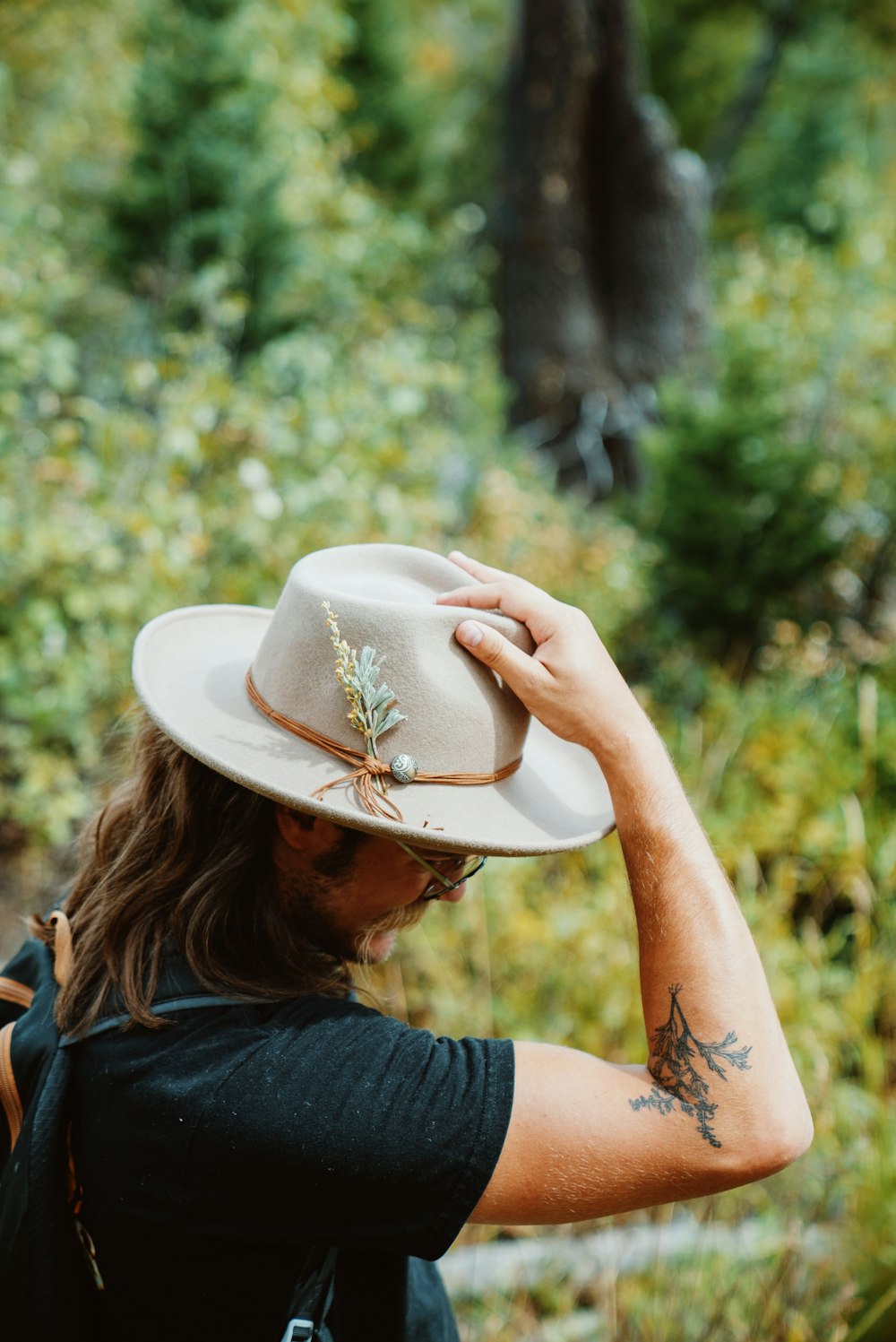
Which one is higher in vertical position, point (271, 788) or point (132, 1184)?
point (271, 788)

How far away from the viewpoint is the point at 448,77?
20.4m

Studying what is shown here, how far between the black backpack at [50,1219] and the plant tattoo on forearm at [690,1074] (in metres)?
0.47

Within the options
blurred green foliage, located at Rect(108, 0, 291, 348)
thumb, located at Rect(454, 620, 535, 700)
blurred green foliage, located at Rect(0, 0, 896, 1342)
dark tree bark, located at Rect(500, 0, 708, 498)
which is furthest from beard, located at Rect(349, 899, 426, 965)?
dark tree bark, located at Rect(500, 0, 708, 498)

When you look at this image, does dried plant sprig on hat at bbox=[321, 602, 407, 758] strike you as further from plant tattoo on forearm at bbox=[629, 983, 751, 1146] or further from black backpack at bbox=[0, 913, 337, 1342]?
plant tattoo on forearm at bbox=[629, 983, 751, 1146]

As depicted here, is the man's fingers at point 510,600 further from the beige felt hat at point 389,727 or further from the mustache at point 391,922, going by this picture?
the mustache at point 391,922

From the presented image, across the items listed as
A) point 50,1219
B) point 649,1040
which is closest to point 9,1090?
point 50,1219

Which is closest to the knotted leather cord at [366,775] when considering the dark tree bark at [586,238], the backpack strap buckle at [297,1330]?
the backpack strap buckle at [297,1330]

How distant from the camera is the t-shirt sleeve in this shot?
41.4 inches

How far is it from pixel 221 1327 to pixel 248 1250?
0.12 metres

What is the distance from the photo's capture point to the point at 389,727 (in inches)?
48.2

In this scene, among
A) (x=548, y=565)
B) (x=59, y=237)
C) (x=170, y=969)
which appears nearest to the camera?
(x=170, y=969)

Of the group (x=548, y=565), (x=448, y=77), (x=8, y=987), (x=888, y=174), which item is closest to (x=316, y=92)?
(x=548, y=565)

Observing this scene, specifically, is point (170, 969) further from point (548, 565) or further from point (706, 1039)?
point (548, 565)

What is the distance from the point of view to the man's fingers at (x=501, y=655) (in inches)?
48.9
